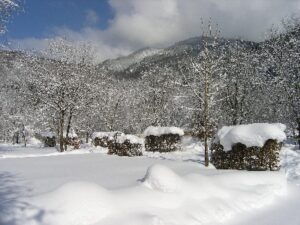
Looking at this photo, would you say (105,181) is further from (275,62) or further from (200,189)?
(275,62)

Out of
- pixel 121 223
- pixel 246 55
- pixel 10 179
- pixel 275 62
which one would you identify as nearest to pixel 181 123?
pixel 246 55

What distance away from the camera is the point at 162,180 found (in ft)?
32.4

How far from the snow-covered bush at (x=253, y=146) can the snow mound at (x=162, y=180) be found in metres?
6.57

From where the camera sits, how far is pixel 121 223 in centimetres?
786

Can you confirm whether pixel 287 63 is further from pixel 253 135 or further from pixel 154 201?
pixel 154 201

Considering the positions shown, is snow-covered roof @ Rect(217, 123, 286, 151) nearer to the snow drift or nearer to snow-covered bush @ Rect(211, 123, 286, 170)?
snow-covered bush @ Rect(211, 123, 286, 170)

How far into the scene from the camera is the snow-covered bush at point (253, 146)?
15648 millimetres

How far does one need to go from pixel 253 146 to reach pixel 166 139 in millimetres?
12042

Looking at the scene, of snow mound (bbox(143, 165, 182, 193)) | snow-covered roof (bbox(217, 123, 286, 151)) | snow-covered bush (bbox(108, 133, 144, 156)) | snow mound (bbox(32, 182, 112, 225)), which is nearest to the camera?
snow mound (bbox(32, 182, 112, 225))

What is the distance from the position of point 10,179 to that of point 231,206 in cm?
784

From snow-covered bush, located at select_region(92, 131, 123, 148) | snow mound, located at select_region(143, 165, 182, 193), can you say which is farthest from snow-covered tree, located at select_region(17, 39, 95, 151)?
snow mound, located at select_region(143, 165, 182, 193)

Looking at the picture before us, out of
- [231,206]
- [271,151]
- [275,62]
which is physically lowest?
[231,206]

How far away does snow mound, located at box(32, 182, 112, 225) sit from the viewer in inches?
303

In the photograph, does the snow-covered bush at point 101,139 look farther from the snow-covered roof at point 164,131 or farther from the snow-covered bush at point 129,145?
the snow-covered bush at point 129,145
